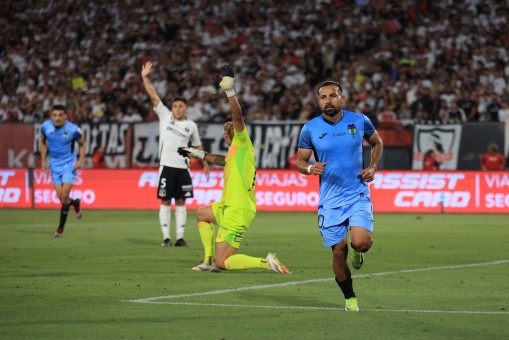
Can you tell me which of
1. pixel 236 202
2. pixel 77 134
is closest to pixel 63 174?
pixel 77 134

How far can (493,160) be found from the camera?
93.6ft

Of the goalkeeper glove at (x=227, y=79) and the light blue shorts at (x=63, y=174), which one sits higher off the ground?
the goalkeeper glove at (x=227, y=79)

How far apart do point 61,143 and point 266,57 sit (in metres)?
15.6

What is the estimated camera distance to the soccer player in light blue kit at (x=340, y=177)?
9938mm

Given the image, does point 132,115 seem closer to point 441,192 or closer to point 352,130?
point 441,192

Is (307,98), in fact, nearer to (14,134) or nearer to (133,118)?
(133,118)

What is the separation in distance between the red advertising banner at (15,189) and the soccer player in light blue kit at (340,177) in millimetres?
21441

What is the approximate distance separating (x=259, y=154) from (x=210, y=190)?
231 centimetres

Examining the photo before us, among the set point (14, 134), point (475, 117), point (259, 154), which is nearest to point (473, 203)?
point (475, 117)

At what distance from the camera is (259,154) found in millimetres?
31062

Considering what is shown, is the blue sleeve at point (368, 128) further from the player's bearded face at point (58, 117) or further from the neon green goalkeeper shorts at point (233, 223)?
the player's bearded face at point (58, 117)

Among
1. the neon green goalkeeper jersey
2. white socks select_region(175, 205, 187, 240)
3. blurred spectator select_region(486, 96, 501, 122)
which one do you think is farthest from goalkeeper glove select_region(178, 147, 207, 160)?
blurred spectator select_region(486, 96, 501, 122)

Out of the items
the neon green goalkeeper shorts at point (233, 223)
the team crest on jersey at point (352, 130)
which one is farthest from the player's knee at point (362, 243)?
the neon green goalkeeper shorts at point (233, 223)

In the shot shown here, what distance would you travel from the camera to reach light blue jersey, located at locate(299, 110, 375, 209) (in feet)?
32.9
